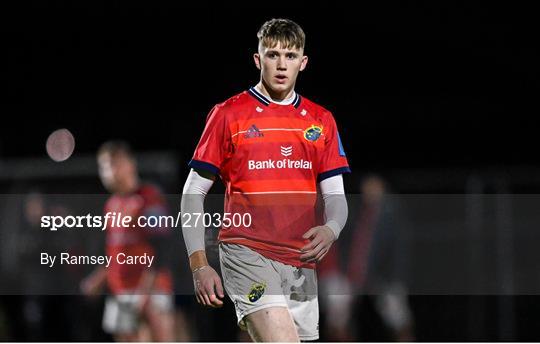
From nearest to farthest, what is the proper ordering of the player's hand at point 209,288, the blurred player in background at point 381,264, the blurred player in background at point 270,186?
the player's hand at point 209,288 → the blurred player in background at point 270,186 → the blurred player in background at point 381,264

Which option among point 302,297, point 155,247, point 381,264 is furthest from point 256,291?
point 381,264

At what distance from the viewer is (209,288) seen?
322 centimetres

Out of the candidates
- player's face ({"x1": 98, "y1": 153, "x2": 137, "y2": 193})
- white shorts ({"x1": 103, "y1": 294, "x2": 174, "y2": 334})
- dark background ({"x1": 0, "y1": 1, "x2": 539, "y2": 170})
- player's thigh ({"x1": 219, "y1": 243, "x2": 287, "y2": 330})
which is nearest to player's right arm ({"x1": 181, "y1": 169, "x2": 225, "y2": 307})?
player's thigh ({"x1": 219, "y1": 243, "x2": 287, "y2": 330})

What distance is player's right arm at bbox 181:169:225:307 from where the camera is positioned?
323 cm

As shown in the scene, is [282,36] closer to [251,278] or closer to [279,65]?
[279,65]

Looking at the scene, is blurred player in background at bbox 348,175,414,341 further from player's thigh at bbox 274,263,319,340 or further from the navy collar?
the navy collar

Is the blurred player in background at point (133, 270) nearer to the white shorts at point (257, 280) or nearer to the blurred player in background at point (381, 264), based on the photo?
the white shorts at point (257, 280)

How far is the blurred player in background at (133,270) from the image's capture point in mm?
4758

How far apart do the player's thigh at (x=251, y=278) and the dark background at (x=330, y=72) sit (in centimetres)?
671

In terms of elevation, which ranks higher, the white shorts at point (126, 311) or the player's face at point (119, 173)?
the player's face at point (119, 173)

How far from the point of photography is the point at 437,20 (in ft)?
35.2

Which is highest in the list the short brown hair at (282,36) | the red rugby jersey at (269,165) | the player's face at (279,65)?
the short brown hair at (282,36)

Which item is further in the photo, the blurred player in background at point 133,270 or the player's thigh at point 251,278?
the blurred player in background at point 133,270

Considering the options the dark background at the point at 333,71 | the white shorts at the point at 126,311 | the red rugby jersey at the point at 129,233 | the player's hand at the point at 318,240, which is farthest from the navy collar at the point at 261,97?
the dark background at the point at 333,71
